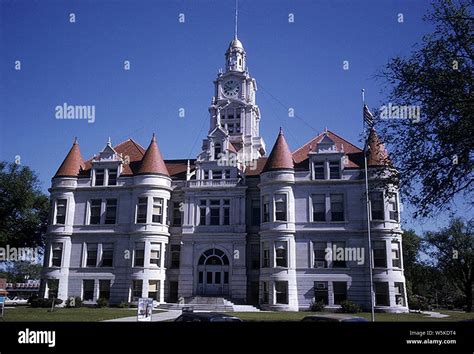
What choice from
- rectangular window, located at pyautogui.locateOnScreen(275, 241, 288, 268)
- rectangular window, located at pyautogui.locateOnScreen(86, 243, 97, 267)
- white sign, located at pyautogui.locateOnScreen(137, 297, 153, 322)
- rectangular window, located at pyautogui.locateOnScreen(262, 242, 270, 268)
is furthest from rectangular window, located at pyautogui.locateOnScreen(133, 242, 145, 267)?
white sign, located at pyautogui.locateOnScreen(137, 297, 153, 322)

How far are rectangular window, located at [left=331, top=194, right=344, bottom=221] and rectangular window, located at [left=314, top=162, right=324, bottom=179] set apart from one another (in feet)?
5.59

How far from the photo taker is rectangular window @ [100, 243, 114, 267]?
3102 cm

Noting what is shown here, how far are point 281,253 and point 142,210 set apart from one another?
10.8m

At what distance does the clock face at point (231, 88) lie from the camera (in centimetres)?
4038

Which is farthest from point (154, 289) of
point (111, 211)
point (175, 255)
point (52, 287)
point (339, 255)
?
point (339, 255)

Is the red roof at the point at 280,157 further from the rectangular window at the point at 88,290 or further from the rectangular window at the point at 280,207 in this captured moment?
the rectangular window at the point at 88,290

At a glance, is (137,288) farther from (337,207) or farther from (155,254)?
(337,207)

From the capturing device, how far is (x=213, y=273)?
98.9 feet

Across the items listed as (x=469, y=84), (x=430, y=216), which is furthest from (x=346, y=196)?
(x=469, y=84)

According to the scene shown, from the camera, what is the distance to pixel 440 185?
11.5m

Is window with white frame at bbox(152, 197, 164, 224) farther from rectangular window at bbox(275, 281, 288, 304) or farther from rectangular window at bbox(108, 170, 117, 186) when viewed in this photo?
rectangular window at bbox(275, 281, 288, 304)

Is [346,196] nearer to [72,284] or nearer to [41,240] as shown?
[72,284]
